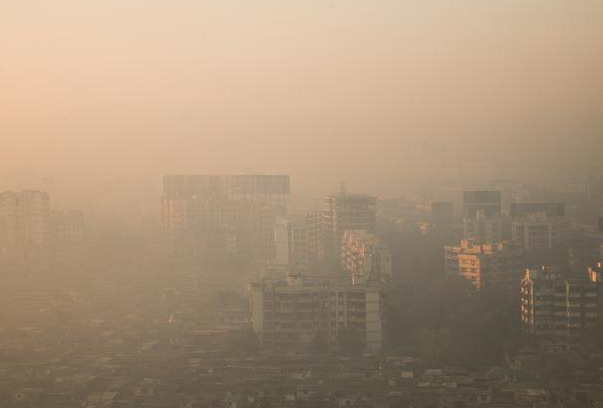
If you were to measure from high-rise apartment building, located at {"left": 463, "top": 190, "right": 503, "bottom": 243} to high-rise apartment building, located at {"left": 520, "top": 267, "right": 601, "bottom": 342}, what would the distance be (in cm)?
372

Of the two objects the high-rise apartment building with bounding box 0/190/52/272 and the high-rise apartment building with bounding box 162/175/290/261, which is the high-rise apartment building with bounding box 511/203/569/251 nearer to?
the high-rise apartment building with bounding box 162/175/290/261

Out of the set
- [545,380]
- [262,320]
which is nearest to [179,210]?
[262,320]

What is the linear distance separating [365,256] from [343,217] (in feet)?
9.28

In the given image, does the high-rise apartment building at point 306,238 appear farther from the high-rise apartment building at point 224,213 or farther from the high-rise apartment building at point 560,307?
the high-rise apartment building at point 560,307

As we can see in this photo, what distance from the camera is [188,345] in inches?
283

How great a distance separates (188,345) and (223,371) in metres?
Answer: 0.94

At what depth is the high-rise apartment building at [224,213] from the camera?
1285 cm

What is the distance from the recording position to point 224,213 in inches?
573

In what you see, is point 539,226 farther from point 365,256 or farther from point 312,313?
point 312,313

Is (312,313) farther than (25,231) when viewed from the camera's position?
No

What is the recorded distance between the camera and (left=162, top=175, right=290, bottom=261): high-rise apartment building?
1285cm

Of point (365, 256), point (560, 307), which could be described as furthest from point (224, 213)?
point (560, 307)

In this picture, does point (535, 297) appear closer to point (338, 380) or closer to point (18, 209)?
point (338, 380)

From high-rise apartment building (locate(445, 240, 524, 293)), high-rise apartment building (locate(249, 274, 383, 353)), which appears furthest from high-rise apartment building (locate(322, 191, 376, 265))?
high-rise apartment building (locate(249, 274, 383, 353))
